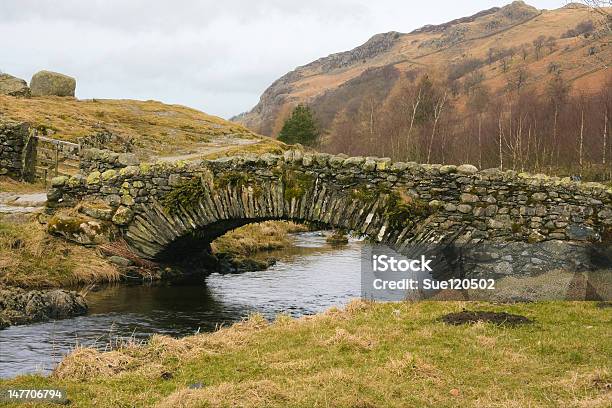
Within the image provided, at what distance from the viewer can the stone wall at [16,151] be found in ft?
90.3

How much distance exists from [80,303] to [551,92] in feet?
219

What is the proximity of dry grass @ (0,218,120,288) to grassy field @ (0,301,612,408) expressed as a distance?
25.5 feet

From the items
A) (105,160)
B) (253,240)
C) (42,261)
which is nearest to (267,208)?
(105,160)

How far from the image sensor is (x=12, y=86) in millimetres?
59781

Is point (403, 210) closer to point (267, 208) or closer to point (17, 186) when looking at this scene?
point (267, 208)

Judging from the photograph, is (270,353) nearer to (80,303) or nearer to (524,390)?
(524,390)

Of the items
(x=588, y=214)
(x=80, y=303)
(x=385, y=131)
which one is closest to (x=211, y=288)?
(x=80, y=303)

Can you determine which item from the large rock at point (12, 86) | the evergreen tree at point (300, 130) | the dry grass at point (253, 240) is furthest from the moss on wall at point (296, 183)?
the evergreen tree at point (300, 130)

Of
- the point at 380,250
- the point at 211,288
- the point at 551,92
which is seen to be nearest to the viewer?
the point at 211,288

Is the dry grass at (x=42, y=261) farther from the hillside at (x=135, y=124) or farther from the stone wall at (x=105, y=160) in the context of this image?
the hillside at (x=135, y=124)

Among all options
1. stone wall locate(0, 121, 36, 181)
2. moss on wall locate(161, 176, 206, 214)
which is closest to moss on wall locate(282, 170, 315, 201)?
moss on wall locate(161, 176, 206, 214)

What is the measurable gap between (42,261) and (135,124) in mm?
45827

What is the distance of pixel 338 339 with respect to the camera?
33.0 feet

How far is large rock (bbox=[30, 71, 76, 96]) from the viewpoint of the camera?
216 ft
